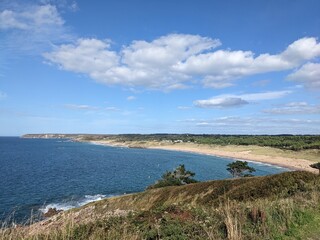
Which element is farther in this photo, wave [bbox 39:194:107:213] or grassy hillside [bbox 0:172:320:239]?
wave [bbox 39:194:107:213]

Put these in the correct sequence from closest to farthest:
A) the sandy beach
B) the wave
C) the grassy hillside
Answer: the grassy hillside
the wave
the sandy beach

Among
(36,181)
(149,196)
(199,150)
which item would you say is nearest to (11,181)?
(36,181)

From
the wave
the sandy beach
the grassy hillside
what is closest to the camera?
the grassy hillside

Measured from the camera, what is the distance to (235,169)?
74.6 m

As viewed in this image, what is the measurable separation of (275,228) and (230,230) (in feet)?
5.84

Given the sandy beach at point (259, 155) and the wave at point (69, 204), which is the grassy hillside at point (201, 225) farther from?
the sandy beach at point (259, 155)

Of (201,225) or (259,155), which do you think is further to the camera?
(259,155)

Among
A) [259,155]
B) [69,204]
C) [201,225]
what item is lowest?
[69,204]

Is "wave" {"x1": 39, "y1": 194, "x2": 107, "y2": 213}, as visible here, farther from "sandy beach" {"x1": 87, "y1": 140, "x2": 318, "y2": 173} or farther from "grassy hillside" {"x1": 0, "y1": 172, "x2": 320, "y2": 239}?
"sandy beach" {"x1": 87, "y1": 140, "x2": 318, "y2": 173}

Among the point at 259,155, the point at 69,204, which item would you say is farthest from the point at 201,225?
the point at 259,155

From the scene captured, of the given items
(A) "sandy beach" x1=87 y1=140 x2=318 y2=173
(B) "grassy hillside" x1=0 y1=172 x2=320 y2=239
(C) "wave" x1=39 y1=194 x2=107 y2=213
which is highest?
(B) "grassy hillside" x1=0 y1=172 x2=320 y2=239

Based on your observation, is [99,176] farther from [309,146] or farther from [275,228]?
[309,146]

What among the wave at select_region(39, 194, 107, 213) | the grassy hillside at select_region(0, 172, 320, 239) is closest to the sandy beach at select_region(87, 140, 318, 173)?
the wave at select_region(39, 194, 107, 213)

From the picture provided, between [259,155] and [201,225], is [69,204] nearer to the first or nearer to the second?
[201,225]
